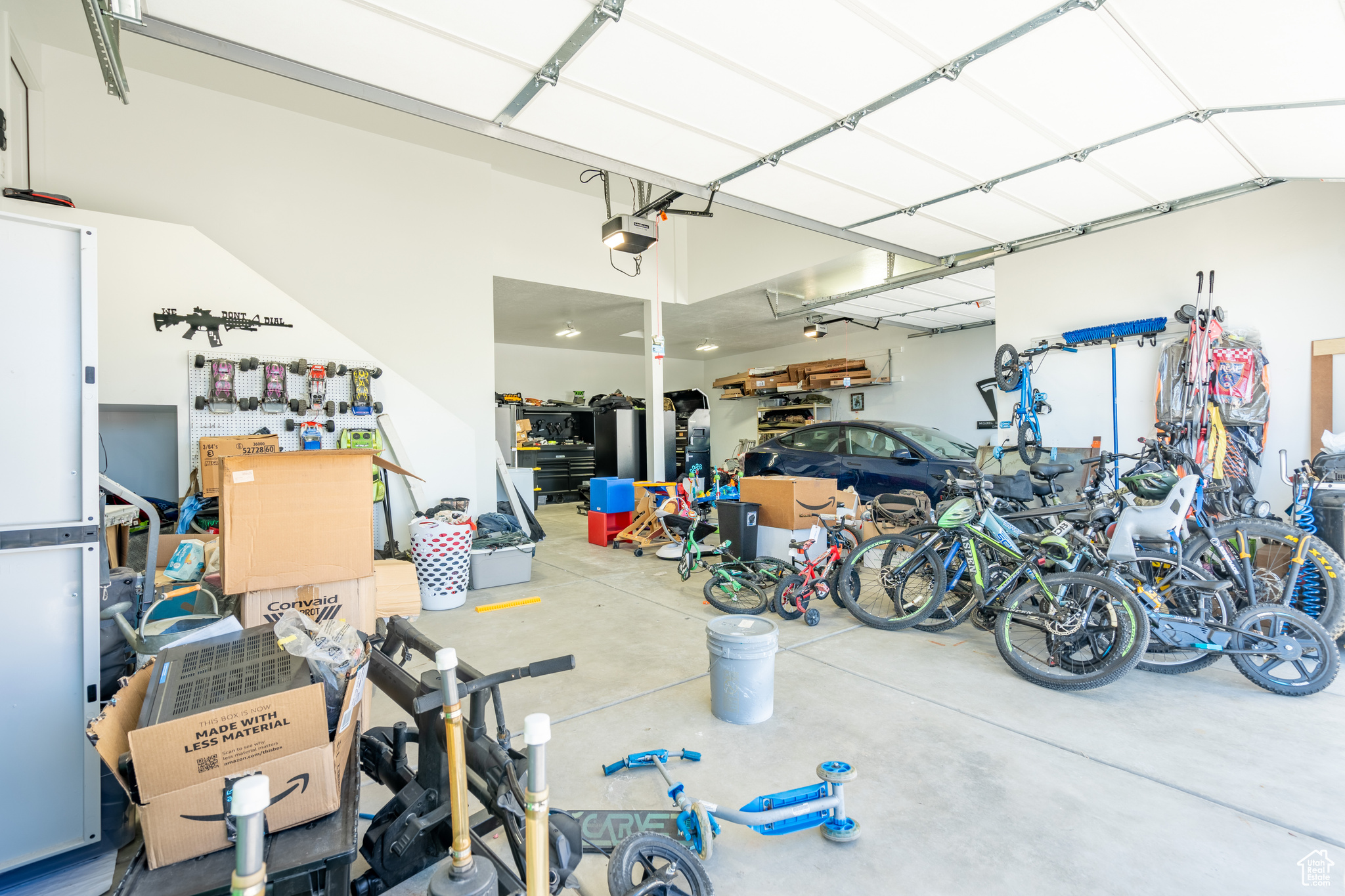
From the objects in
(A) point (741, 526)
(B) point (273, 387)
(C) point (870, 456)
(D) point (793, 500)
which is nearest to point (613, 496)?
(A) point (741, 526)

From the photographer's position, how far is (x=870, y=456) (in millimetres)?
6137

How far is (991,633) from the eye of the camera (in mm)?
3391

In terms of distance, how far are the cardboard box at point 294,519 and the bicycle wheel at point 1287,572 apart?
3.53 m

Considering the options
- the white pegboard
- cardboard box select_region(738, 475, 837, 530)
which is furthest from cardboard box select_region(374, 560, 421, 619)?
cardboard box select_region(738, 475, 837, 530)

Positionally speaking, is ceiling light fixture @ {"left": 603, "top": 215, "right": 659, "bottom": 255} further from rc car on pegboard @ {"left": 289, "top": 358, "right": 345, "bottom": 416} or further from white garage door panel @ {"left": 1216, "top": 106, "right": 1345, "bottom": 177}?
white garage door panel @ {"left": 1216, "top": 106, "right": 1345, "bottom": 177}

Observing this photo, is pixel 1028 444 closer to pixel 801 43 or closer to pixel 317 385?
pixel 801 43

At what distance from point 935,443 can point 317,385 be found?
5516 mm

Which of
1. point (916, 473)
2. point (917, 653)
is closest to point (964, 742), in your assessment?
point (917, 653)

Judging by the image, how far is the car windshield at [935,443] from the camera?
5754mm

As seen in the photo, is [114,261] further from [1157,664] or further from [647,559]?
[1157,664]

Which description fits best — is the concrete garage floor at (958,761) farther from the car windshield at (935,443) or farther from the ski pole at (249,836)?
the car windshield at (935,443)

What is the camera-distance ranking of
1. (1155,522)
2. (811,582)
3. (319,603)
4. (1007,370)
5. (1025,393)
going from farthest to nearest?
(1007,370)
(1025,393)
(811,582)
(1155,522)
(319,603)

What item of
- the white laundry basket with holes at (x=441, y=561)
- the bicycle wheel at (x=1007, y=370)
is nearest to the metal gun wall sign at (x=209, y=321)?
the white laundry basket with holes at (x=441, y=561)

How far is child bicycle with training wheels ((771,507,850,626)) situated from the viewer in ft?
11.7
